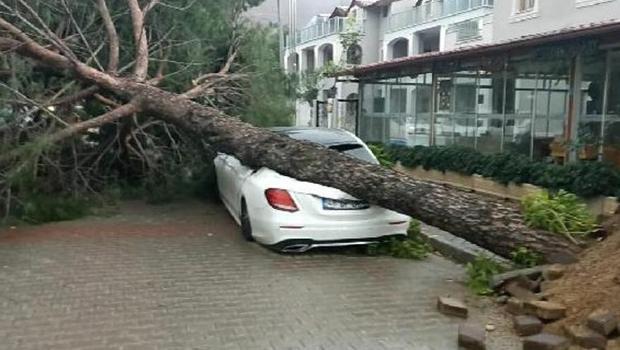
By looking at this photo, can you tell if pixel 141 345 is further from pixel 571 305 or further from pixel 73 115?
pixel 73 115

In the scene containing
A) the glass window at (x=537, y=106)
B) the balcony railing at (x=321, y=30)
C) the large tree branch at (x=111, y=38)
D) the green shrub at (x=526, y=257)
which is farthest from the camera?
the balcony railing at (x=321, y=30)

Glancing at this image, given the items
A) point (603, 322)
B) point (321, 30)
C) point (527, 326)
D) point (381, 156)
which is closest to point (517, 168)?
point (381, 156)

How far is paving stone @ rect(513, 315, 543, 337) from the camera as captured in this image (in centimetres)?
433

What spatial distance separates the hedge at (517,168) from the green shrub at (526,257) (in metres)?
4.15

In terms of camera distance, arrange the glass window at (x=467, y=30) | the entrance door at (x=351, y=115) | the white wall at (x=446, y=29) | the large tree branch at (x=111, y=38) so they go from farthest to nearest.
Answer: the glass window at (x=467, y=30) < the white wall at (x=446, y=29) < the entrance door at (x=351, y=115) < the large tree branch at (x=111, y=38)

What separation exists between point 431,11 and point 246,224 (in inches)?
1251

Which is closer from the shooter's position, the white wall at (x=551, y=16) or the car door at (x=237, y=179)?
the car door at (x=237, y=179)

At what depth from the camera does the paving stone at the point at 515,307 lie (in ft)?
15.4

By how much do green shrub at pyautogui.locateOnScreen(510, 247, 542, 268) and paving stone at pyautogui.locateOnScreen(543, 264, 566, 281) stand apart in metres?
0.32

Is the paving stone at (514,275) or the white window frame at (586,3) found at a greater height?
the white window frame at (586,3)

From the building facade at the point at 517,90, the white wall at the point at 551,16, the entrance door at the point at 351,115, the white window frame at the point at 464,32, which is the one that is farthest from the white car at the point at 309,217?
the white window frame at the point at 464,32

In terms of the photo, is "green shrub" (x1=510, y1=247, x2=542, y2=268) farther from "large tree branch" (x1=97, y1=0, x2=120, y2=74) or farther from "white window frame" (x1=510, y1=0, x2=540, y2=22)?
"white window frame" (x1=510, y1=0, x2=540, y2=22)

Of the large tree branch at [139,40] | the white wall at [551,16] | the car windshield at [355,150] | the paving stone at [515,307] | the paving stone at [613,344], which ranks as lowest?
the paving stone at [515,307]

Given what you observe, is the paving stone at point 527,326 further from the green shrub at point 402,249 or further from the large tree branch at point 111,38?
the large tree branch at point 111,38
